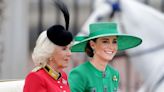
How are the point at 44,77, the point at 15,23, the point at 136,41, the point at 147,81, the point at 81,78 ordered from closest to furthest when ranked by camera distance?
the point at 44,77
the point at 81,78
the point at 136,41
the point at 147,81
the point at 15,23

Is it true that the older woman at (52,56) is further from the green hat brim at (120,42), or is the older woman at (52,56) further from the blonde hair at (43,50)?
the green hat brim at (120,42)

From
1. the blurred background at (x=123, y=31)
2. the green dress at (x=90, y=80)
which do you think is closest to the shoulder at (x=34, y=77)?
the green dress at (x=90, y=80)

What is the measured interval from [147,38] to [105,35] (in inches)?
64.2

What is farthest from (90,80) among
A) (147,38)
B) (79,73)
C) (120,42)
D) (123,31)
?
(123,31)

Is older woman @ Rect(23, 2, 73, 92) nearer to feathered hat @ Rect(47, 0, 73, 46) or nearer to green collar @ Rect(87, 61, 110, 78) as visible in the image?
feathered hat @ Rect(47, 0, 73, 46)

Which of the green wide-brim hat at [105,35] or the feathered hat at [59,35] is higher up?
the feathered hat at [59,35]

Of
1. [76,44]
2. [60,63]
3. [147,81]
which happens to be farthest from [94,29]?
[147,81]

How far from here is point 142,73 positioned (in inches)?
128

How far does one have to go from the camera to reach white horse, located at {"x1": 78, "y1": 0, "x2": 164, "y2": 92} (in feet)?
10.2

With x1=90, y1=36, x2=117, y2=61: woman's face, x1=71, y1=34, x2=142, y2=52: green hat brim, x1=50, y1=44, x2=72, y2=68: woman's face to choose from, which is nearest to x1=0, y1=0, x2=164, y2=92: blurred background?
x1=71, y1=34, x2=142, y2=52: green hat brim

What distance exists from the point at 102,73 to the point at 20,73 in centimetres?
174

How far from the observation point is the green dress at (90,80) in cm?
160

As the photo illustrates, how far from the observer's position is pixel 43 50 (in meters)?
1.44

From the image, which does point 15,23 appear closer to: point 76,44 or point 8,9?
point 8,9
